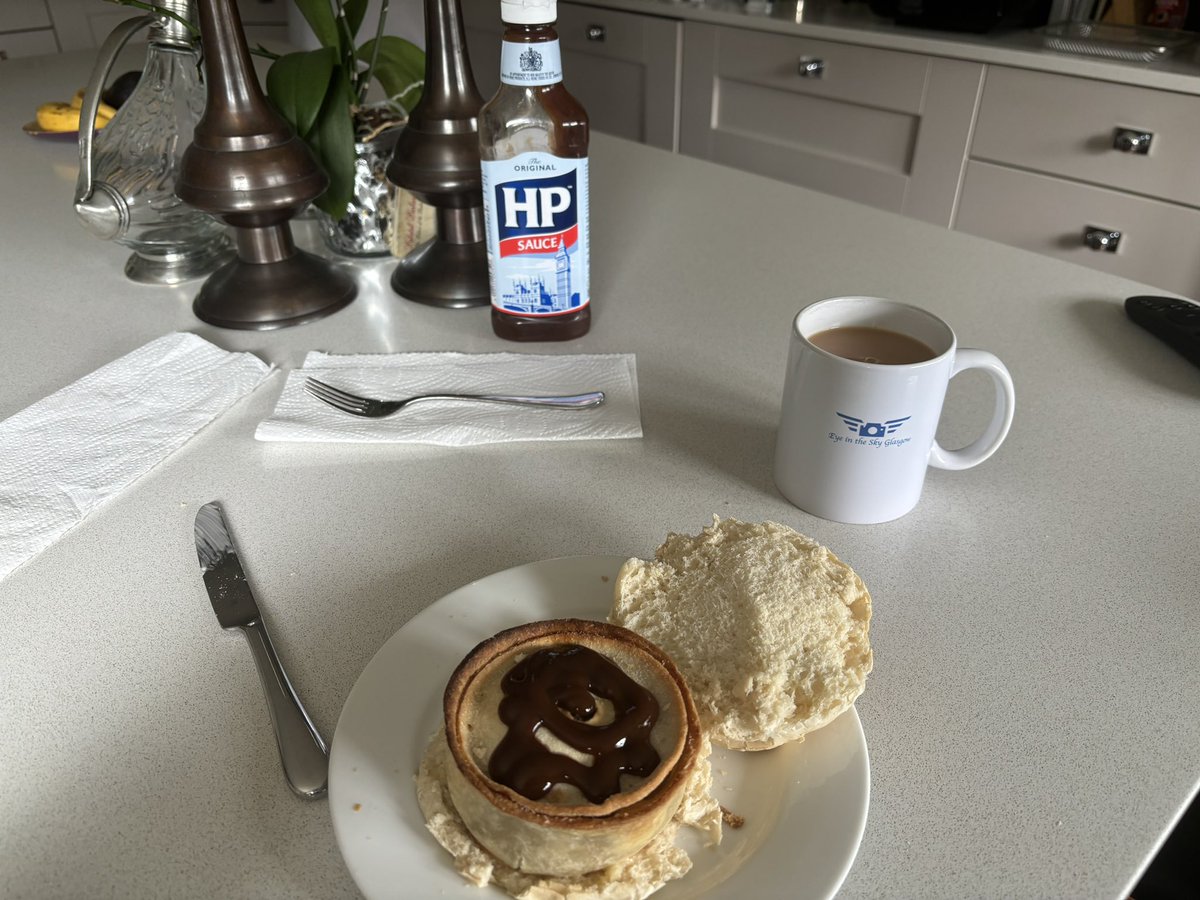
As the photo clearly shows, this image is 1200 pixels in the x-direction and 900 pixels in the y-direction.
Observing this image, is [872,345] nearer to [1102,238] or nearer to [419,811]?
[419,811]

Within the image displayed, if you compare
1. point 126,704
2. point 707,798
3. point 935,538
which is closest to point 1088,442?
point 935,538

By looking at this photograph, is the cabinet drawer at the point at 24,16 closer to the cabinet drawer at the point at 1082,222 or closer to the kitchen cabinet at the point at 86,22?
the kitchen cabinet at the point at 86,22

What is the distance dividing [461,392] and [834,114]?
1.86 meters

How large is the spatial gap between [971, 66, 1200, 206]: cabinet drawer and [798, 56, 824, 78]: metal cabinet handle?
440 millimetres

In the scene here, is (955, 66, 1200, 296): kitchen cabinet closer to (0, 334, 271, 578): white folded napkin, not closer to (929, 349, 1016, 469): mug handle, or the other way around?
(929, 349, 1016, 469): mug handle

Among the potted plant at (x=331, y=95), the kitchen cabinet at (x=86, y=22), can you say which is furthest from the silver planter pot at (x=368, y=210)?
the kitchen cabinet at (x=86, y=22)

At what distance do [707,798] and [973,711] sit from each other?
0.60 ft

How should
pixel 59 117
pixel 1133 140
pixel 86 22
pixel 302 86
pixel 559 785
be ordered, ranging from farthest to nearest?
1. pixel 86 22
2. pixel 1133 140
3. pixel 59 117
4. pixel 302 86
5. pixel 559 785

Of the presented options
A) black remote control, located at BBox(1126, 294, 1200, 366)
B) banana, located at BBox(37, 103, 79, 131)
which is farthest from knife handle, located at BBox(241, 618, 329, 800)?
banana, located at BBox(37, 103, 79, 131)

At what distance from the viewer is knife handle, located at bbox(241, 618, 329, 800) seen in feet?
1.54

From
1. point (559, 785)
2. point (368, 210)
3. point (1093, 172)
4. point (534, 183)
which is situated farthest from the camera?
point (1093, 172)

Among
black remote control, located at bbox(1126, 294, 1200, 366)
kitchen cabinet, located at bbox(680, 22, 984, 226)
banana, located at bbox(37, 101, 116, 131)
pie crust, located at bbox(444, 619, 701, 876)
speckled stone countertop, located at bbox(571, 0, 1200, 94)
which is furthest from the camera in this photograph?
kitchen cabinet, located at bbox(680, 22, 984, 226)

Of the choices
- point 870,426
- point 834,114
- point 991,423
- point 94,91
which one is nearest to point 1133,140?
point 834,114

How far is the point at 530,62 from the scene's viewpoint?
725mm
